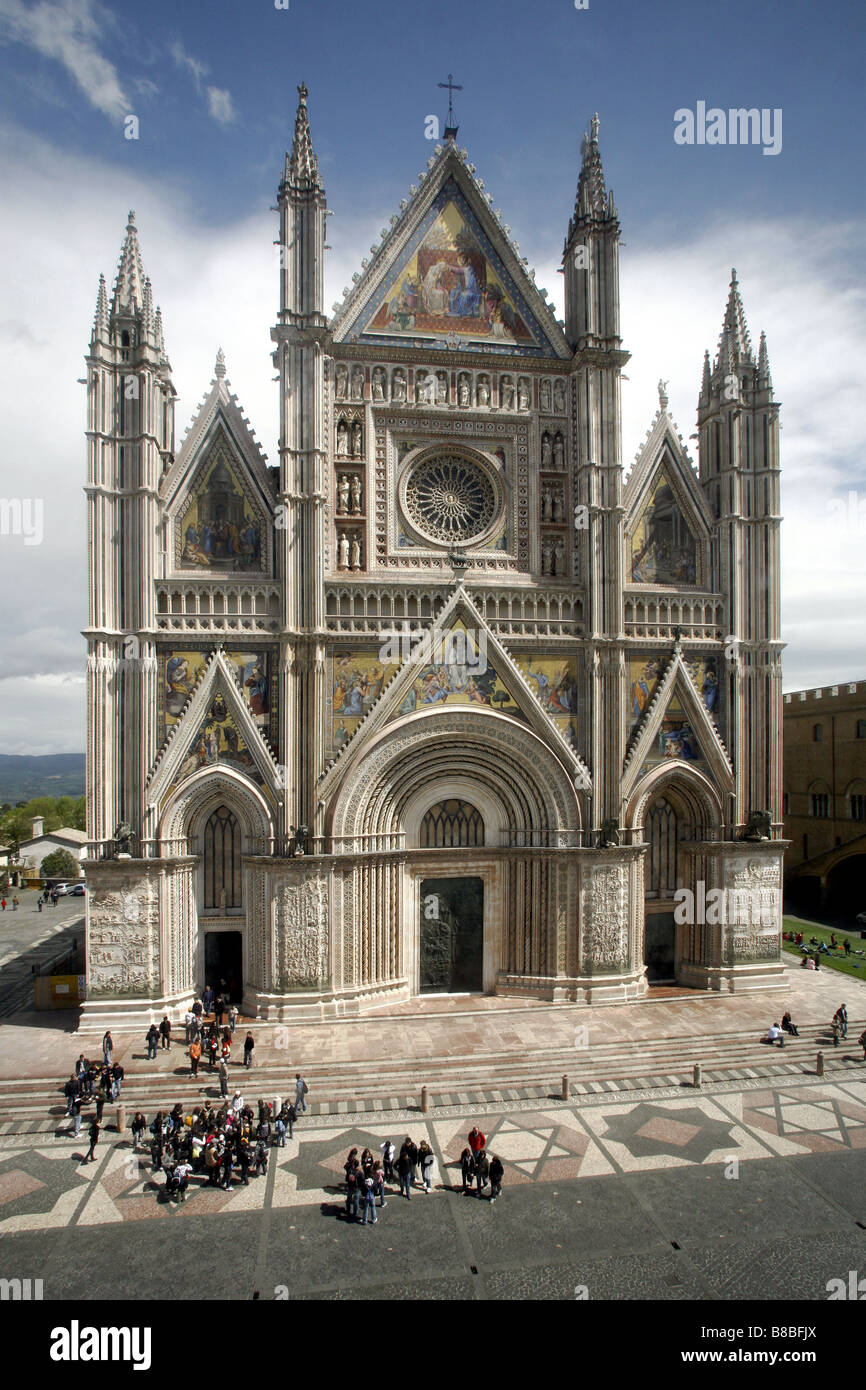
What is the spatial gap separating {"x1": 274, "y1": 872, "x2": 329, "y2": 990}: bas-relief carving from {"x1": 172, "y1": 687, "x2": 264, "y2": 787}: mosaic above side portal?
3.41 m

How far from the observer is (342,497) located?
24.9 metres

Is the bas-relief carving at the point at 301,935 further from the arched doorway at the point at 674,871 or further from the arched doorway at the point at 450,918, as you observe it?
the arched doorway at the point at 674,871

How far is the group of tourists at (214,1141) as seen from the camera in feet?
50.6

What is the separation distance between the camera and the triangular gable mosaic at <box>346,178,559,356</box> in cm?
2547

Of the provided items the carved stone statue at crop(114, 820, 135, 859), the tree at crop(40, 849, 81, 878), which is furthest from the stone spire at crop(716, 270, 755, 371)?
the tree at crop(40, 849, 81, 878)

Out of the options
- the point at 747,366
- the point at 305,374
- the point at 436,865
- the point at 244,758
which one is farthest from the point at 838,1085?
the point at 305,374

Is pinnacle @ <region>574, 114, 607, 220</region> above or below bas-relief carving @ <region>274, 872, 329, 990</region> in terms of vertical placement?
above

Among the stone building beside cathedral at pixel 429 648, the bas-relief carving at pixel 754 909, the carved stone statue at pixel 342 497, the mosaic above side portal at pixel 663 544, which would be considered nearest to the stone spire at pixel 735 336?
the stone building beside cathedral at pixel 429 648

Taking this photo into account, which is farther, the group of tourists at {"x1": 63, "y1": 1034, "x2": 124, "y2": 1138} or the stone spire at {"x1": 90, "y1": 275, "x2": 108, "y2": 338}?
the stone spire at {"x1": 90, "y1": 275, "x2": 108, "y2": 338}

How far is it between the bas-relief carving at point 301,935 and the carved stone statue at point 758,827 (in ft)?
45.7

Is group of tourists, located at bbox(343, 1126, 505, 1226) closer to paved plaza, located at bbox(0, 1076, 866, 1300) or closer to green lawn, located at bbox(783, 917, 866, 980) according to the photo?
paved plaza, located at bbox(0, 1076, 866, 1300)

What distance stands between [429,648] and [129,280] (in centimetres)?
1471

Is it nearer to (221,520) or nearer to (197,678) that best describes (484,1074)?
(197,678)

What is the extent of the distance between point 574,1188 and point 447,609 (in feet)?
50.3
